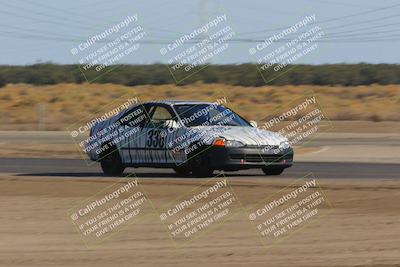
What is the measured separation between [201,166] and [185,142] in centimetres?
53

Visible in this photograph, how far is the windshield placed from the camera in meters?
21.3

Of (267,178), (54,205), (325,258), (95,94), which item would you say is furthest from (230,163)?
(95,94)

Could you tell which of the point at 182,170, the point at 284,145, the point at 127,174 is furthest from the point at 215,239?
the point at 127,174

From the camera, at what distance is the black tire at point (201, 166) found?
2064cm

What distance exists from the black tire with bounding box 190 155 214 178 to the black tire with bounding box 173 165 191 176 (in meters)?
0.26

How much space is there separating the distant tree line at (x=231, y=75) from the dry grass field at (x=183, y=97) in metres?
5.98

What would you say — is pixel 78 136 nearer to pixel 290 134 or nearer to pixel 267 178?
pixel 290 134

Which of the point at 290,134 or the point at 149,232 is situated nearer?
the point at 149,232

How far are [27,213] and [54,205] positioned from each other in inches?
40.4

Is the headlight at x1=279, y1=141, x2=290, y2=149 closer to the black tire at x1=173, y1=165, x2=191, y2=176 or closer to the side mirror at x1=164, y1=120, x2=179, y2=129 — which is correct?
the black tire at x1=173, y1=165, x2=191, y2=176

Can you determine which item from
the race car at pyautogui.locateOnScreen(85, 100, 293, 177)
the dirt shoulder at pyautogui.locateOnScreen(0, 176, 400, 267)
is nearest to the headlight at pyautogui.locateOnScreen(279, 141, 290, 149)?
the race car at pyautogui.locateOnScreen(85, 100, 293, 177)

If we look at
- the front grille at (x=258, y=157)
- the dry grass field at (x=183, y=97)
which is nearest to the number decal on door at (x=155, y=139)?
the front grille at (x=258, y=157)

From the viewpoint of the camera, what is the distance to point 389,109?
58.9 metres

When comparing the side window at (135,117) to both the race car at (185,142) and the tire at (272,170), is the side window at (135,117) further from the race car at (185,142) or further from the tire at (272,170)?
the tire at (272,170)
